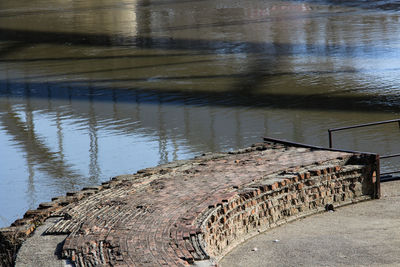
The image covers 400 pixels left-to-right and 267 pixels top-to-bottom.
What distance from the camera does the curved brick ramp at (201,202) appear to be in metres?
8.25

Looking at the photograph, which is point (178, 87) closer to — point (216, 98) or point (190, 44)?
point (216, 98)

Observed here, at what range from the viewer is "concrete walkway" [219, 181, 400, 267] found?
9.15 metres

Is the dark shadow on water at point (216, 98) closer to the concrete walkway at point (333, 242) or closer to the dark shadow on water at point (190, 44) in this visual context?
the dark shadow on water at point (190, 44)

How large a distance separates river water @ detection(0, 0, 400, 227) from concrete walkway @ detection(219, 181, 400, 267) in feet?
11.7

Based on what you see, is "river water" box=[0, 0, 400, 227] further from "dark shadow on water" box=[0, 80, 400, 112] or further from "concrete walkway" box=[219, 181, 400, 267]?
"concrete walkway" box=[219, 181, 400, 267]

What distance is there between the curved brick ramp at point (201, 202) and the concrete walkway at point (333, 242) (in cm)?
26

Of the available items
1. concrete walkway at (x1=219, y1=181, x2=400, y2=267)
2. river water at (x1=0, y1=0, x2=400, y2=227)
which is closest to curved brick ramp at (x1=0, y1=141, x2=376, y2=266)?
concrete walkway at (x1=219, y1=181, x2=400, y2=267)

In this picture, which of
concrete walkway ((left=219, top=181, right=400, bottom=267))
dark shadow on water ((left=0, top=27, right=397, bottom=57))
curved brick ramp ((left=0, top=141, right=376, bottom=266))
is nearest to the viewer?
curved brick ramp ((left=0, top=141, right=376, bottom=266))

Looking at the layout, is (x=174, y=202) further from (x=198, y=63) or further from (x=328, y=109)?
(x=198, y=63)

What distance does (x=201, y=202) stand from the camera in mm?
9852

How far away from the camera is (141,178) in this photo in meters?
11.8

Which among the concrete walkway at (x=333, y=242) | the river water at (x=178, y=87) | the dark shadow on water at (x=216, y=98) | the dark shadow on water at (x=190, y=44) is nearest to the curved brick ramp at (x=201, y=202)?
the concrete walkway at (x=333, y=242)

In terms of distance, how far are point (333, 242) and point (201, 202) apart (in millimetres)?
1829

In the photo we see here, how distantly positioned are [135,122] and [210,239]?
979 centimetres
